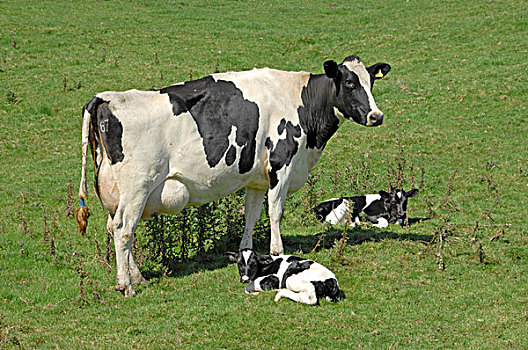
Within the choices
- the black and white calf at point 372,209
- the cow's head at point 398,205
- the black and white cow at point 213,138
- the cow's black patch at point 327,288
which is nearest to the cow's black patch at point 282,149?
the black and white cow at point 213,138

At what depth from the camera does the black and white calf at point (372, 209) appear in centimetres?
1500

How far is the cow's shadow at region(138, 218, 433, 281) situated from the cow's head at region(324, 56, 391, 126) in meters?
2.17

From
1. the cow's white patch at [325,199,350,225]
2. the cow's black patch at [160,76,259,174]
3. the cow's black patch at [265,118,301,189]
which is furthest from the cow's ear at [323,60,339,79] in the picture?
the cow's white patch at [325,199,350,225]

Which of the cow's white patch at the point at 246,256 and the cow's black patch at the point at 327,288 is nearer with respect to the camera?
the cow's black patch at the point at 327,288

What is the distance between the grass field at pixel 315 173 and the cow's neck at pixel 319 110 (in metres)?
2.00

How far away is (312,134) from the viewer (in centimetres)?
1214

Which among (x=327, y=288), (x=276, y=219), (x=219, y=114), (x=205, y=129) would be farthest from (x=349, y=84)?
(x=327, y=288)

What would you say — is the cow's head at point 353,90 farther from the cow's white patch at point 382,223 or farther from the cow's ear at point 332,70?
the cow's white patch at point 382,223

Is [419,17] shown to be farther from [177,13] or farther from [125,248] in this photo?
[125,248]

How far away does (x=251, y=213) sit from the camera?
40.4 feet

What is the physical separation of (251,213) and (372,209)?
13.3 feet

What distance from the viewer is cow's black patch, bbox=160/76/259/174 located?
10.6 meters

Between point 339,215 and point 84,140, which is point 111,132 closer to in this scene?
point 84,140

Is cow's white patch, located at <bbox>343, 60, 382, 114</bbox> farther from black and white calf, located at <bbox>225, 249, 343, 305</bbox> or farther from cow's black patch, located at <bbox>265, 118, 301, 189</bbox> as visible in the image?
black and white calf, located at <bbox>225, 249, 343, 305</bbox>
